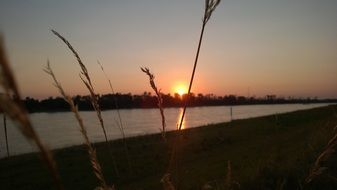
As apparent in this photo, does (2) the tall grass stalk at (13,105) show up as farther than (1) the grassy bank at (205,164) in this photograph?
No

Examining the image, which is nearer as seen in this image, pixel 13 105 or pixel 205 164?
pixel 13 105

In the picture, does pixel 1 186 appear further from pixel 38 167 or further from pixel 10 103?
pixel 10 103

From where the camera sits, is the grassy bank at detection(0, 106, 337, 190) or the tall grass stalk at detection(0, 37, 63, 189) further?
the grassy bank at detection(0, 106, 337, 190)

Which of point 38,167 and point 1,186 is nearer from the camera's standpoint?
point 1,186

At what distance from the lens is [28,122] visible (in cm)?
58

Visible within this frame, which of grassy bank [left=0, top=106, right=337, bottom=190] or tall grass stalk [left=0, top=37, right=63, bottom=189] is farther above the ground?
tall grass stalk [left=0, top=37, right=63, bottom=189]

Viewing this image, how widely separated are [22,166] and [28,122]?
30539 mm

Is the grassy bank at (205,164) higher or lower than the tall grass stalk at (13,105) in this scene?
lower

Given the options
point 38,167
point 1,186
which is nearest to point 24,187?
point 1,186

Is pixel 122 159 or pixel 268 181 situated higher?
pixel 268 181

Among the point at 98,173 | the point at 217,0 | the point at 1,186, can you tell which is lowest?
the point at 1,186

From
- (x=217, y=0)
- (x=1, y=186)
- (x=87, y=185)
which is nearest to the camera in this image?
(x=217, y=0)

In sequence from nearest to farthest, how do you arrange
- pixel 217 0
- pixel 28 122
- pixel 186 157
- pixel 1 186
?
pixel 28 122
pixel 217 0
pixel 1 186
pixel 186 157

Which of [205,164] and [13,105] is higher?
[13,105]
